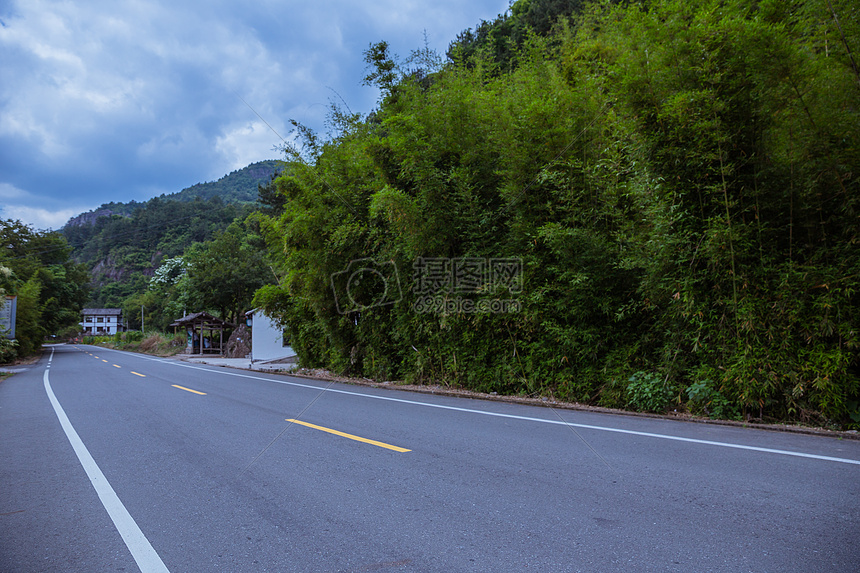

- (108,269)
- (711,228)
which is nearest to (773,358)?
(711,228)

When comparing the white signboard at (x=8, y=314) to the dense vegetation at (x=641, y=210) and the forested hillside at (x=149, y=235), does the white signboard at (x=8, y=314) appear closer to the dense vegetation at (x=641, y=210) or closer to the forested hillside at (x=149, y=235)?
the dense vegetation at (x=641, y=210)

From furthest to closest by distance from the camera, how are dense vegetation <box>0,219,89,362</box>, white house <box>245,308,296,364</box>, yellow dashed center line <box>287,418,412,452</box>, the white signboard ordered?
dense vegetation <box>0,219,89,362</box>, white house <box>245,308,296,364</box>, the white signboard, yellow dashed center line <box>287,418,412,452</box>

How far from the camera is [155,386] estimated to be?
11.4 m

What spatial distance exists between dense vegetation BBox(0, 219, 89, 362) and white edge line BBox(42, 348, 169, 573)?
31847 mm

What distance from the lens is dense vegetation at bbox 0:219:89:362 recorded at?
30.3 meters

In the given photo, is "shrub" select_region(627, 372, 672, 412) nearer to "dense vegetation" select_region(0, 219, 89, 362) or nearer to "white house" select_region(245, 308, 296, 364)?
"white house" select_region(245, 308, 296, 364)

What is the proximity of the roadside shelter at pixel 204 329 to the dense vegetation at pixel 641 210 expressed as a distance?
25.2 m

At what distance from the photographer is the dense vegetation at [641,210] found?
A: 5102 mm

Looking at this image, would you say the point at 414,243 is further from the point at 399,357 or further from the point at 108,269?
the point at 108,269

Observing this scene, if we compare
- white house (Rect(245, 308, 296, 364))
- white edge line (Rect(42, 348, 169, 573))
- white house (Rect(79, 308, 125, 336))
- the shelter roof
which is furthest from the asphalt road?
white house (Rect(79, 308, 125, 336))

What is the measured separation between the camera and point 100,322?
101 metres

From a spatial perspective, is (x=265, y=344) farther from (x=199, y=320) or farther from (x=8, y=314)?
(x=8, y=314)

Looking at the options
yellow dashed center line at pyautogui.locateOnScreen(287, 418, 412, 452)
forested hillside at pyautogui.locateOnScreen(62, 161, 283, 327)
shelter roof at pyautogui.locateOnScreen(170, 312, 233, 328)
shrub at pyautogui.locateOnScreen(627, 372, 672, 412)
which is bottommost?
yellow dashed center line at pyautogui.locateOnScreen(287, 418, 412, 452)

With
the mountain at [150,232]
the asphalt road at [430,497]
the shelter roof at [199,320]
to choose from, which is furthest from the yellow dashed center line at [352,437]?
the mountain at [150,232]
